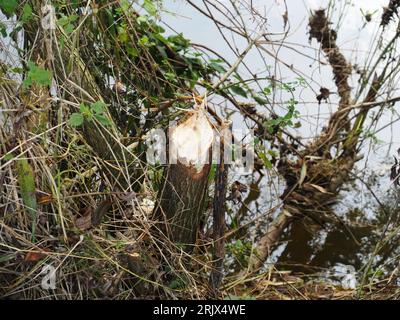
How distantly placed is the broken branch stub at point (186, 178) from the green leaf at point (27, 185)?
43cm

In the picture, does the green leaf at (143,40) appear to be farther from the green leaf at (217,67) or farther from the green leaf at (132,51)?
the green leaf at (217,67)

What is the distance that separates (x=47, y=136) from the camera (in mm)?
1874

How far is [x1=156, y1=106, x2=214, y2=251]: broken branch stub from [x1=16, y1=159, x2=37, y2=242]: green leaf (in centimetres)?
43

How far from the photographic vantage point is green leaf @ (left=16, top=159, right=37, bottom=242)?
1.75 meters

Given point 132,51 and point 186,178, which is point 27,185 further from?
point 132,51

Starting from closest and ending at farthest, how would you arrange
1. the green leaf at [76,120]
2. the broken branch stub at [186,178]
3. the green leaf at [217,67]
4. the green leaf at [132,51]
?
the green leaf at [76,120], the broken branch stub at [186,178], the green leaf at [132,51], the green leaf at [217,67]

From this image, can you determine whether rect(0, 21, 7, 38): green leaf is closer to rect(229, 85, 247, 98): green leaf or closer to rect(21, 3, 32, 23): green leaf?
rect(21, 3, 32, 23): green leaf

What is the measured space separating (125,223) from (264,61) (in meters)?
1.12

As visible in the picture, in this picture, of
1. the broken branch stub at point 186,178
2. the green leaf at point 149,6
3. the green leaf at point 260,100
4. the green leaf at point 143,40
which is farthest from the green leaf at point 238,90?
the broken branch stub at point 186,178

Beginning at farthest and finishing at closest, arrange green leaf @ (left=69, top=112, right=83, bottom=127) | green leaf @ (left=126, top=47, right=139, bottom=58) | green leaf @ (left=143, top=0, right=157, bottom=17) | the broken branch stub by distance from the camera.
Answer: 1. green leaf @ (left=126, top=47, right=139, bottom=58)
2. green leaf @ (left=143, top=0, right=157, bottom=17)
3. the broken branch stub
4. green leaf @ (left=69, top=112, right=83, bottom=127)

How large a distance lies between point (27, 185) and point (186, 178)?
52 centimetres

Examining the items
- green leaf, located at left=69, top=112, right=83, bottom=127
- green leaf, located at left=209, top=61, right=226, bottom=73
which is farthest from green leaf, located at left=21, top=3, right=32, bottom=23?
green leaf, located at left=209, top=61, right=226, bottom=73

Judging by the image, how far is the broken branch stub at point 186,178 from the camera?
1.83 m

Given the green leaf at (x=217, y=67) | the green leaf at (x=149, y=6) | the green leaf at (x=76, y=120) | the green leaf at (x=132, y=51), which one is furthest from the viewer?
the green leaf at (x=217, y=67)
